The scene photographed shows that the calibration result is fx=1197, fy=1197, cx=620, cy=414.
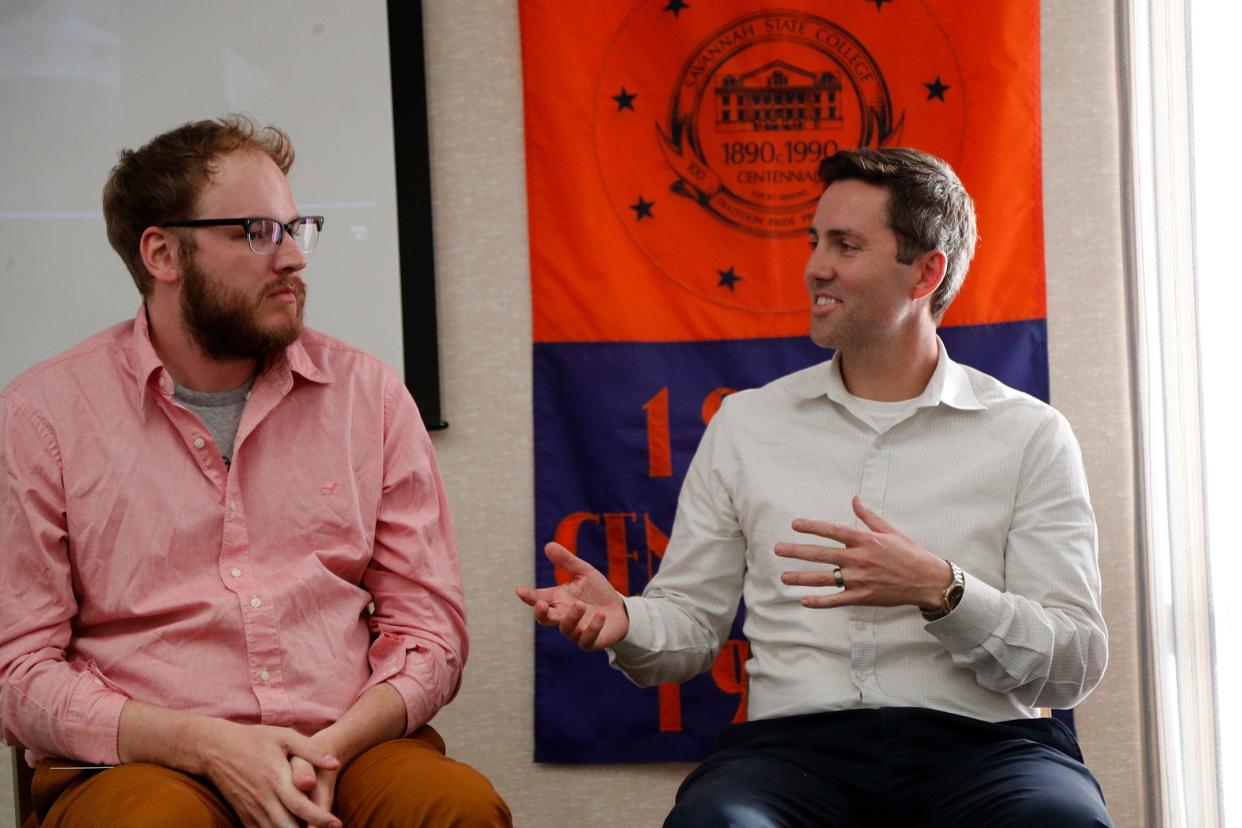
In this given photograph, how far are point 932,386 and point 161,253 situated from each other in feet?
4.18

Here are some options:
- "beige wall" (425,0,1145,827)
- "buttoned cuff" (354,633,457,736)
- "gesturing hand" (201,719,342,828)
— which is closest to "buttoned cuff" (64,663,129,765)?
"gesturing hand" (201,719,342,828)

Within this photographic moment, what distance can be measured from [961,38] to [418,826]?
6.49 feet

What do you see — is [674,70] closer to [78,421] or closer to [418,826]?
[78,421]

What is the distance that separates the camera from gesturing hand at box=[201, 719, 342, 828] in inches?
62.1

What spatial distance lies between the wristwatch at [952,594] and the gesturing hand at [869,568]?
0.01m

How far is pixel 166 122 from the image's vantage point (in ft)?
8.61

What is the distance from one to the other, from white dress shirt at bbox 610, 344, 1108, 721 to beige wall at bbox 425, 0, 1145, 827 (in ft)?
2.20

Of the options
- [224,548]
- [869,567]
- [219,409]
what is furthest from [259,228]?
[869,567]

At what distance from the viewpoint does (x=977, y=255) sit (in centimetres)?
260

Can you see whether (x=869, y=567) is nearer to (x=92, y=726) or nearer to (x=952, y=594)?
(x=952, y=594)

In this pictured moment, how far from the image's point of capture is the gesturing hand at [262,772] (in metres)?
1.58

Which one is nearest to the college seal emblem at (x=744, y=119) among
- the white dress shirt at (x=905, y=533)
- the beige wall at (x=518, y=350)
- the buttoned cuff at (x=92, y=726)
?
the beige wall at (x=518, y=350)

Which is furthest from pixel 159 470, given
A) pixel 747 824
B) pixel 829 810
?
pixel 829 810

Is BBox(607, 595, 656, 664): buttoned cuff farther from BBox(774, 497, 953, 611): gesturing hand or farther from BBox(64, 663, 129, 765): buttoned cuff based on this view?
BBox(64, 663, 129, 765): buttoned cuff
